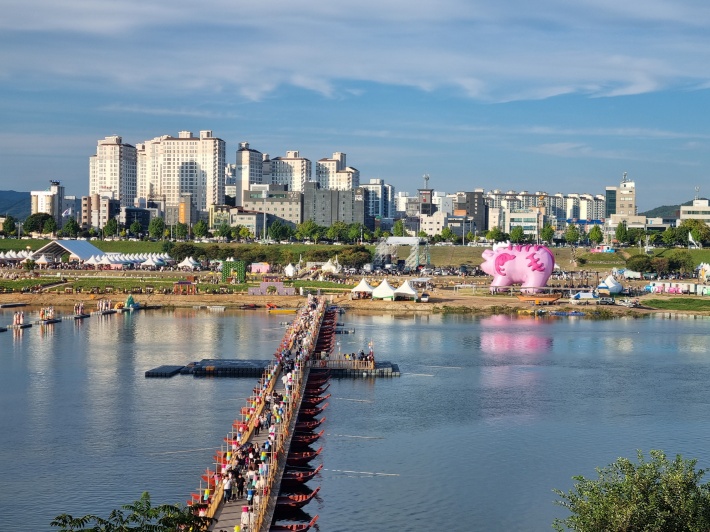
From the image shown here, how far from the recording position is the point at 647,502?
1836 centimetres

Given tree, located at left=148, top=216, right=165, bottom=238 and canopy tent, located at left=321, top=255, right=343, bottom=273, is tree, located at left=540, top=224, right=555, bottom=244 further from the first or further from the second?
tree, located at left=148, top=216, right=165, bottom=238

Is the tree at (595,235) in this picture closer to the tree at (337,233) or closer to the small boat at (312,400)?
the tree at (337,233)

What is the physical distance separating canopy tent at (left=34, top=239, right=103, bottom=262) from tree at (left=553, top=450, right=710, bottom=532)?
96778 millimetres

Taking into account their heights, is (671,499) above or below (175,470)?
above

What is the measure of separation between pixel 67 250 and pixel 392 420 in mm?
79855

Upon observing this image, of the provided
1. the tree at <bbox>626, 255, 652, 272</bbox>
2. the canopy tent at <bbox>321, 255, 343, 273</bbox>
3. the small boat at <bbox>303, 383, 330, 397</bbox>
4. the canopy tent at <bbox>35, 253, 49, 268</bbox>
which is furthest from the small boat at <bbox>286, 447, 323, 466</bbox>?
the tree at <bbox>626, 255, 652, 272</bbox>

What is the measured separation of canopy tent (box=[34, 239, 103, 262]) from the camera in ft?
358

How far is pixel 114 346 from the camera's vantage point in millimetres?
57344

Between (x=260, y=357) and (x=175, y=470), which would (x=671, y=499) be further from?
(x=260, y=357)

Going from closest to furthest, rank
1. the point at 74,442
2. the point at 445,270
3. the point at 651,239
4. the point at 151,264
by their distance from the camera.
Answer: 1. the point at 74,442
2. the point at 151,264
3. the point at 445,270
4. the point at 651,239

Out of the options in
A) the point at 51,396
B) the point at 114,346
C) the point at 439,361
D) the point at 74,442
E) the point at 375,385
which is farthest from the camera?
the point at 114,346

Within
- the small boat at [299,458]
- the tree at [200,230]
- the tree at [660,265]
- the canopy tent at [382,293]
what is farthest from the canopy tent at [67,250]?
the small boat at [299,458]

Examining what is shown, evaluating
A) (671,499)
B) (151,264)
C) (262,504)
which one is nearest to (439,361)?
(262,504)

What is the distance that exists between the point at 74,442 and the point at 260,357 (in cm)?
2015
